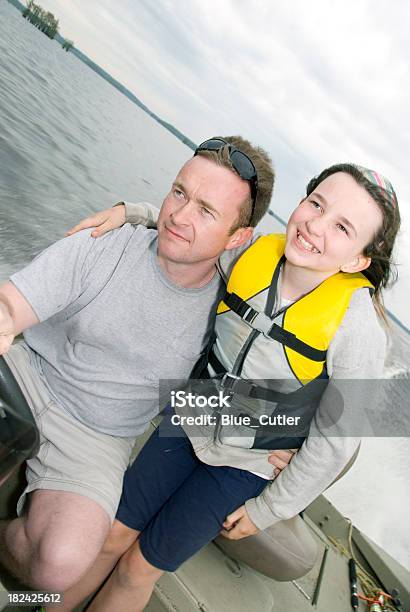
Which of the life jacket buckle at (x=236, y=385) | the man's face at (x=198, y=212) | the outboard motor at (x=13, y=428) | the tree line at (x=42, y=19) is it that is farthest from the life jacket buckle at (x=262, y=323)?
the tree line at (x=42, y=19)

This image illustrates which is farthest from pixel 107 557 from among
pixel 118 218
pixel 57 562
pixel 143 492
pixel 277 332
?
pixel 118 218

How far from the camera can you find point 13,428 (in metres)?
1.17

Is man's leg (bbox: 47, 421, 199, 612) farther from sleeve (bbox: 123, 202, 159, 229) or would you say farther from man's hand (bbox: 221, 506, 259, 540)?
sleeve (bbox: 123, 202, 159, 229)

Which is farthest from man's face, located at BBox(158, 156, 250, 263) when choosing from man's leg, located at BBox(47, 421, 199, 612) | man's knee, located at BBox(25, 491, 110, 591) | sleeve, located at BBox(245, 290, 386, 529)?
man's knee, located at BBox(25, 491, 110, 591)

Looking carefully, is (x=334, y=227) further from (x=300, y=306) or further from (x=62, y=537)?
(x=62, y=537)

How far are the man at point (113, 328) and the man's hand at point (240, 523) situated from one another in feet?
1.63

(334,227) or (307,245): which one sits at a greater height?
(334,227)

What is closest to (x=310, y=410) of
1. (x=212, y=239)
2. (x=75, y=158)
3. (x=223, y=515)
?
(x=223, y=515)

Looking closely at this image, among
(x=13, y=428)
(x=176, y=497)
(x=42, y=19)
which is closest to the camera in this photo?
(x=13, y=428)

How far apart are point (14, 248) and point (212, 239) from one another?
17.1 feet

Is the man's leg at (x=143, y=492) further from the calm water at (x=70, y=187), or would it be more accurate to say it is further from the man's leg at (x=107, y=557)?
the calm water at (x=70, y=187)

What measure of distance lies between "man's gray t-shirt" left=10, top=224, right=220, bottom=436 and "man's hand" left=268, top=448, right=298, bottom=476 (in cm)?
56

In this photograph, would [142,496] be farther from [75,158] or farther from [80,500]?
[75,158]

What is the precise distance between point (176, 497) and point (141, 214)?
4.26 feet
